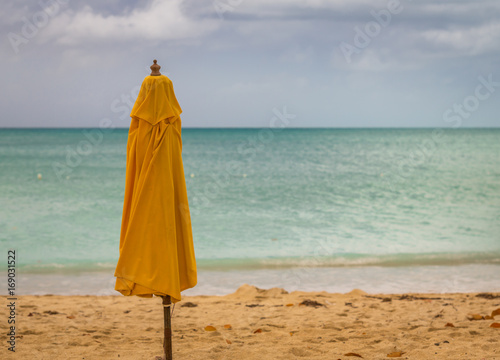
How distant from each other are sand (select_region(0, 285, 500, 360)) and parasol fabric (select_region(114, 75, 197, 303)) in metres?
1.11

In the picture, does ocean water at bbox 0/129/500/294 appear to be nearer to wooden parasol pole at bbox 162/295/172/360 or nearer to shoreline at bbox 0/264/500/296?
shoreline at bbox 0/264/500/296

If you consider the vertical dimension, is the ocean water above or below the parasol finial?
below

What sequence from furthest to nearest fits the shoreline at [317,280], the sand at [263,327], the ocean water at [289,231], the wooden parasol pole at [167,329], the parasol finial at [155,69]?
the ocean water at [289,231]
the shoreline at [317,280]
the sand at [263,327]
the wooden parasol pole at [167,329]
the parasol finial at [155,69]

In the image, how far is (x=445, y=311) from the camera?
495 cm

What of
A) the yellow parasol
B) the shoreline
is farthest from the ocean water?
the yellow parasol

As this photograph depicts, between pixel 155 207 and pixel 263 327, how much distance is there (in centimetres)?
225

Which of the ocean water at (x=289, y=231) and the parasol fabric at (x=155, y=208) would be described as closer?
the parasol fabric at (x=155, y=208)

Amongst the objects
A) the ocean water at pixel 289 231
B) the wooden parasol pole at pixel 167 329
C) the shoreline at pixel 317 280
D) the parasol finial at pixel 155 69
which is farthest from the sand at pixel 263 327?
the parasol finial at pixel 155 69

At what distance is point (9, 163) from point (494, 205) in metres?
24.4

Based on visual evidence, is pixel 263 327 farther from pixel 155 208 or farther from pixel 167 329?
pixel 155 208

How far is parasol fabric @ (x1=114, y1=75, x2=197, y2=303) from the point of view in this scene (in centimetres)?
287

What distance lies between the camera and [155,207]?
9.46 feet

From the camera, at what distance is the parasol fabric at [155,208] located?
9.41 feet

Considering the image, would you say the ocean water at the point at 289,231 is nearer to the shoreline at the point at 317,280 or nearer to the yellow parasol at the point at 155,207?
the shoreline at the point at 317,280
